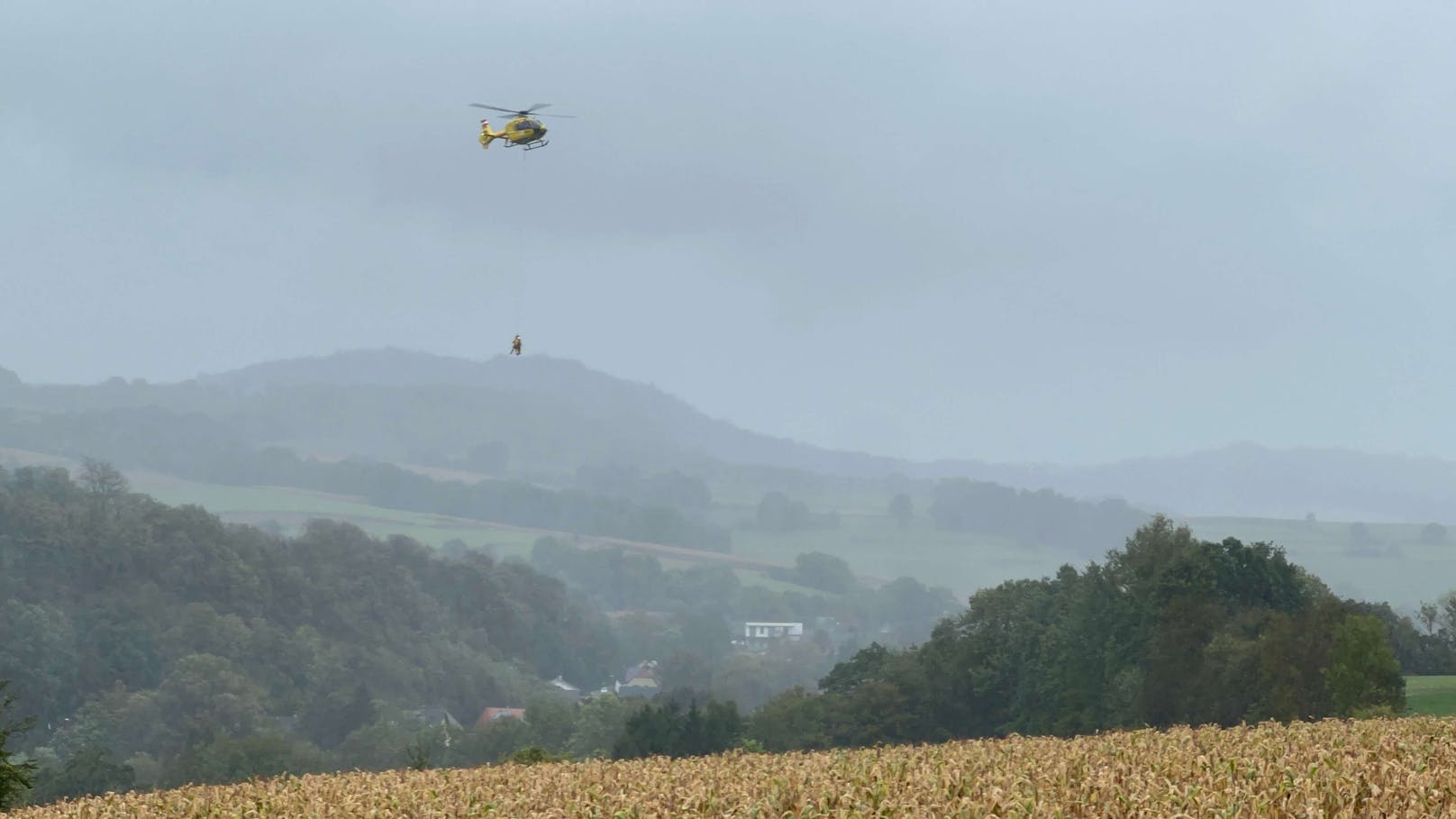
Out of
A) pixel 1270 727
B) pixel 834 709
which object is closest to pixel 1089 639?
pixel 834 709

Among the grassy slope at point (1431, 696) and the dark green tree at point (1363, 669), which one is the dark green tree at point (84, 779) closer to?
the grassy slope at point (1431, 696)

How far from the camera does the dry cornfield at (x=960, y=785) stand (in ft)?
74.8

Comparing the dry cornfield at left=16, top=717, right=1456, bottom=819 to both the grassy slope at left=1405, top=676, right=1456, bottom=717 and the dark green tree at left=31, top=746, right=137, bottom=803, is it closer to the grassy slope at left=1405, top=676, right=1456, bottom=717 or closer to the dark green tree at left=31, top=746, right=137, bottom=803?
the grassy slope at left=1405, top=676, right=1456, bottom=717

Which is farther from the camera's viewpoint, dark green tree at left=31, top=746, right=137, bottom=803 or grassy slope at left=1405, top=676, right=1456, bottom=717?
dark green tree at left=31, top=746, right=137, bottom=803

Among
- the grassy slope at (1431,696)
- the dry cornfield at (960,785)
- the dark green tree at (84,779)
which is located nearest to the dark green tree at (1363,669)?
the grassy slope at (1431,696)

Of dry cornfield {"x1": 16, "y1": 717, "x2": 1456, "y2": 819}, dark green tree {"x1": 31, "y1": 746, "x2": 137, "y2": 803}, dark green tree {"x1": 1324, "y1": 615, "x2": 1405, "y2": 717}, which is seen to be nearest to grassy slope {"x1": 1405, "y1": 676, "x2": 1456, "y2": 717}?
dark green tree {"x1": 1324, "y1": 615, "x2": 1405, "y2": 717}

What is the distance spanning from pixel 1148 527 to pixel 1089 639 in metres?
9.67

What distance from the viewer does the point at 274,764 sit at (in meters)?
193

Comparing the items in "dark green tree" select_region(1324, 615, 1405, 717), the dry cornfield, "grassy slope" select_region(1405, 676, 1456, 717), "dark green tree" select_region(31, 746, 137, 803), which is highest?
the dry cornfield

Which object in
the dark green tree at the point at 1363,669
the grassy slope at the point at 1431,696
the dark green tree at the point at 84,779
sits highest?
the dark green tree at the point at 1363,669

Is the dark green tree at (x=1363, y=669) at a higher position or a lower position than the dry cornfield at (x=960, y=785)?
lower

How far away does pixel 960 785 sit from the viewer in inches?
1029

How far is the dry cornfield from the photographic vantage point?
2280cm

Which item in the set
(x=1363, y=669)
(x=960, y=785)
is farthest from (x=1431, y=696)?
(x=960, y=785)
